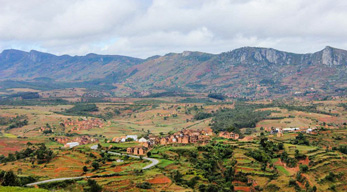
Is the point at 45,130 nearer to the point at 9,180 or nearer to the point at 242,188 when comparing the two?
the point at 9,180

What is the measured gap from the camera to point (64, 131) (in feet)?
446

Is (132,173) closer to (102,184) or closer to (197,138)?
(102,184)

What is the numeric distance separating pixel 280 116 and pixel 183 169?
102394mm

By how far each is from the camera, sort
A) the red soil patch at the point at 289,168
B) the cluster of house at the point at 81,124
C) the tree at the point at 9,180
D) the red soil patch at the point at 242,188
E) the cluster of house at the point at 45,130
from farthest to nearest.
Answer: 1. the cluster of house at the point at 81,124
2. the cluster of house at the point at 45,130
3. the red soil patch at the point at 289,168
4. the red soil patch at the point at 242,188
5. the tree at the point at 9,180

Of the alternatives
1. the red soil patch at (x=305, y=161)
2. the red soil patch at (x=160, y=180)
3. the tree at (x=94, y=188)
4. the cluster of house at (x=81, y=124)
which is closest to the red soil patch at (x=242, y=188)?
the red soil patch at (x=160, y=180)

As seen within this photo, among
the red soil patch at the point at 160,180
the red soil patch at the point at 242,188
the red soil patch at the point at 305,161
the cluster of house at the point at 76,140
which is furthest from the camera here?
the cluster of house at the point at 76,140

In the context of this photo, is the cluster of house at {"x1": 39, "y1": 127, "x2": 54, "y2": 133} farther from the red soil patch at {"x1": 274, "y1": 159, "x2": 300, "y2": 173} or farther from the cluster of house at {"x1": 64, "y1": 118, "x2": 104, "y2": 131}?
the red soil patch at {"x1": 274, "y1": 159, "x2": 300, "y2": 173}

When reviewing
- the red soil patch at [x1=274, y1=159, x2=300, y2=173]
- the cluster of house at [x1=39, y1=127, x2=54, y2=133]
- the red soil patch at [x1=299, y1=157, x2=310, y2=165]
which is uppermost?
the red soil patch at [x1=299, y1=157, x2=310, y2=165]

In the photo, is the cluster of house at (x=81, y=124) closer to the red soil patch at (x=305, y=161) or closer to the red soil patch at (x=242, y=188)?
the red soil patch at (x=242, y=188)

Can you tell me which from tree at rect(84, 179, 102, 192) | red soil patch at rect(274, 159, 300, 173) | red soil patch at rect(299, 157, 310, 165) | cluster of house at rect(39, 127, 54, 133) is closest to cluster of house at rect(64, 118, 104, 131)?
cluster of house at rect(39, 127, 54, 133)

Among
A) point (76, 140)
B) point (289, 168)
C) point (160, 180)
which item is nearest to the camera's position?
point (160, 180)

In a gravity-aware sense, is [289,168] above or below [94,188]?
below

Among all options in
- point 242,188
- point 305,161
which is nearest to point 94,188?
point 242,188

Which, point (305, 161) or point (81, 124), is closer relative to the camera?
point (305, 161)
